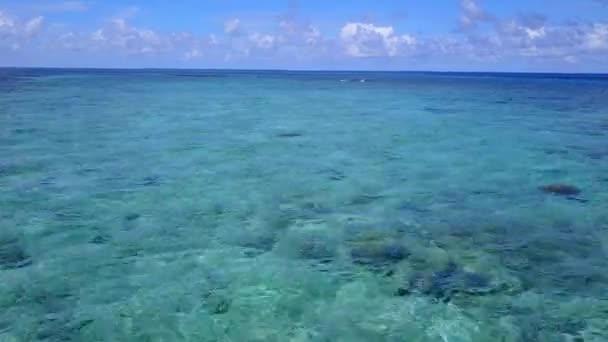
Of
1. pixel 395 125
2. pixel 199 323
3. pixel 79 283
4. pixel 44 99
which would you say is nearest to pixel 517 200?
pixel 199 323

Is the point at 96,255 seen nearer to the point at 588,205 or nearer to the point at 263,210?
the point at 263,210

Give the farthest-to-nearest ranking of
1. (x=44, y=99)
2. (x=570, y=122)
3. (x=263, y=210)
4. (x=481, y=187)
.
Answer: (x=44, y=99)
(x=570, y=122)
(x=481, y=187)
(x=263, y=210)

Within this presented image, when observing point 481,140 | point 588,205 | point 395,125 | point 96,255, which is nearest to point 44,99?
point 395,125

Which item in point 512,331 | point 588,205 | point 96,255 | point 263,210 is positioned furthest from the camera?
point 588,205

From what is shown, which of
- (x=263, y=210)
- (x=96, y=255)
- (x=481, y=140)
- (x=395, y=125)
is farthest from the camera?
(x=395, y=125)

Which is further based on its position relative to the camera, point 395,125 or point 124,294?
point 395,125

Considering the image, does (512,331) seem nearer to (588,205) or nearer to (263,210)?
(263,210)
